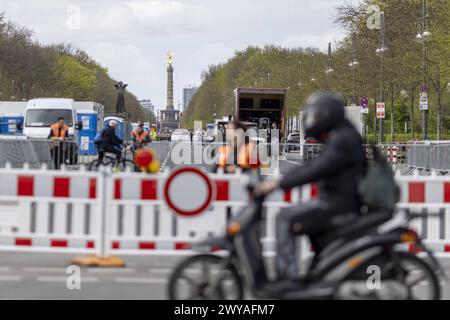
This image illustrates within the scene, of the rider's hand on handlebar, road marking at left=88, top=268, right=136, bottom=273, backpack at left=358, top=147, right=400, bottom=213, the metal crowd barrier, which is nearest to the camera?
backpack at left=358, top=147, right=400, bottom=213

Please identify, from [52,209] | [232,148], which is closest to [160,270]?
[52,209]

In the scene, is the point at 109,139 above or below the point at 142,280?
above

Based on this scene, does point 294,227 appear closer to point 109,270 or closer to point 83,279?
point 83,279

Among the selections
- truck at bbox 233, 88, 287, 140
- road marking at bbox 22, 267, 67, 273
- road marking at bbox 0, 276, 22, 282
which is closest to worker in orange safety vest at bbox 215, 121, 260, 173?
road marking at bbox 22, 267, 67, 273

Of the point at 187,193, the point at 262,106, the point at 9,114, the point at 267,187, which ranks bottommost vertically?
the point at 187,193

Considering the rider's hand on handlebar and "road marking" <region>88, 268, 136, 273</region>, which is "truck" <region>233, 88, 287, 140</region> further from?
the rider's hand on handlebar

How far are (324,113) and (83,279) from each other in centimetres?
399

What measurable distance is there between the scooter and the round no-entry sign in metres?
3.13

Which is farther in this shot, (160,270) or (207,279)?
(160,270)

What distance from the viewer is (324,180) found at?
7699 mm

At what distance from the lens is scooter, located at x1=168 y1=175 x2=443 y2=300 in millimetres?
7562

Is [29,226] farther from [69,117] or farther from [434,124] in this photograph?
[434,124]

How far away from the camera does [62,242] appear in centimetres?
1233

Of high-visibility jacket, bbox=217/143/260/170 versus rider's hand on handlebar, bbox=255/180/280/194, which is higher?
high-visibility jacket, bbox=217/143/260/170
